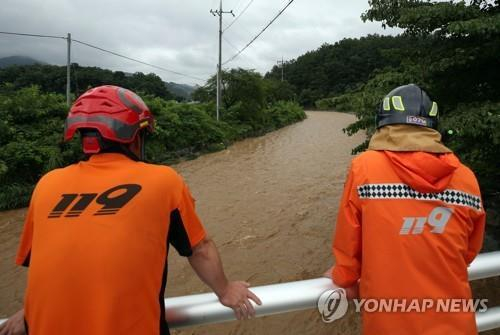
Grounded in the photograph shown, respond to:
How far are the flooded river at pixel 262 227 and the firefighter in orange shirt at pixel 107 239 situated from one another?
3.50 meters

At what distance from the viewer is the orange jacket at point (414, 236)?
1.44 m

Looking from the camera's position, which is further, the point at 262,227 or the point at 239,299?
the point at 262,227

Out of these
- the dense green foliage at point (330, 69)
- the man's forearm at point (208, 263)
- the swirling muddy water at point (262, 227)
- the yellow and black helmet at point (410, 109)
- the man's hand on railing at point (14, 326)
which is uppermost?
the dense green foliage at point (330, 69)

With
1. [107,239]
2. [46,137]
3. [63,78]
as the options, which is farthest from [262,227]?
[63,78]

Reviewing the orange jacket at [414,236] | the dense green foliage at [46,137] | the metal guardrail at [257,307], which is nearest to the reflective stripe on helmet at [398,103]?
the orange jacket at [414,236]

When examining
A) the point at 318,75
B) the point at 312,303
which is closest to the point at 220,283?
the point at 312,303

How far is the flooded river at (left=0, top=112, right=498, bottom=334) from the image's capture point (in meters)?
4.66

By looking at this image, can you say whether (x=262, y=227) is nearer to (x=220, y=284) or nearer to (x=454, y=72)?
(x=454, y=72)

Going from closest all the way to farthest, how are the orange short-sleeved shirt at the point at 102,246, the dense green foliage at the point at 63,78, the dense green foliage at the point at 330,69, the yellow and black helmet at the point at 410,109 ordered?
the orange short-sleeved shirt at the point at 102,246 → the yellow and black helmet at the point at 410,109 → the dense green foliage at the point at 63,78 → the dense green foliage at the point at 330,69

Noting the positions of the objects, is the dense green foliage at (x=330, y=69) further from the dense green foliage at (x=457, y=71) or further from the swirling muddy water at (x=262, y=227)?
the dense green foliage at (x=457, y=71)

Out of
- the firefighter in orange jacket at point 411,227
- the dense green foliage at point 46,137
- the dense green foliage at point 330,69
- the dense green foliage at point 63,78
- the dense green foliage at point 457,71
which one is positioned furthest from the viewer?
the dense green foliage at point 330,69

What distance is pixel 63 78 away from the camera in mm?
21203

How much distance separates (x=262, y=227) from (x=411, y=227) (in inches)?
252

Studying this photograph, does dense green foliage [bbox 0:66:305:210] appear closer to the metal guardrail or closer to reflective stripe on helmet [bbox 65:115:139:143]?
reflective stripe on helmet [bbox 65:115:139:143]
